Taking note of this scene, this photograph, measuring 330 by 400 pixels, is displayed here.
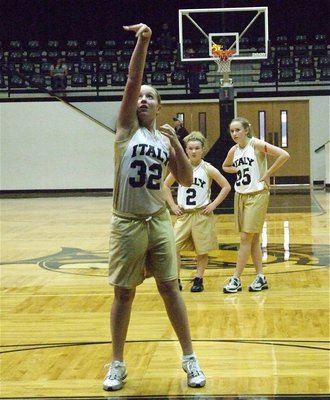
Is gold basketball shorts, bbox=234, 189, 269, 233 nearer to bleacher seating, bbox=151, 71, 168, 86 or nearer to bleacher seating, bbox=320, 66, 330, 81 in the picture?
bleacher seating, bbox=151, 71, 168, 86

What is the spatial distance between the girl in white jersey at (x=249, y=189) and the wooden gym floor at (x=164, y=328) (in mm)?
189

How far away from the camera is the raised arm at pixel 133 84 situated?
14.0ft

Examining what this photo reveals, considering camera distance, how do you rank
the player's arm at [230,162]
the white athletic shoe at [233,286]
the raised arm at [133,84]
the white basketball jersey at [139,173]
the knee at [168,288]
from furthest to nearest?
1. the player's arm at [230,162]
2. the white athletic shoe at [233,286]
3. the knee at [168,288]
4. the white basketball jersey at [139,173]
5. the raised arm at [133,84]

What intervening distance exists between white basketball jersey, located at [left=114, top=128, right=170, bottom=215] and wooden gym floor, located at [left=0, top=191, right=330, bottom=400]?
3.35ft

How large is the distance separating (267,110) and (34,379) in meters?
19.0

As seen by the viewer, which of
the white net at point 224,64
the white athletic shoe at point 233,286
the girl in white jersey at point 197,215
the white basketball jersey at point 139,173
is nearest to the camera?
the white basketball jersey at point 139,173

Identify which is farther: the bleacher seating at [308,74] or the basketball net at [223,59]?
the bleacher seating at [308,74]

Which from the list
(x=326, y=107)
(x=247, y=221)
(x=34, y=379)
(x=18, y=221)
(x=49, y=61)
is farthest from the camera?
(x=49, y=61)

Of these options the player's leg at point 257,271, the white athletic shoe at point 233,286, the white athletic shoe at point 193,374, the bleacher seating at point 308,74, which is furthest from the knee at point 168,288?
the bleacher seating at point 308,74

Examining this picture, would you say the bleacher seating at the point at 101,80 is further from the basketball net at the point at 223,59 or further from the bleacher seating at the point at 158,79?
the basketball net at the point at 223,59

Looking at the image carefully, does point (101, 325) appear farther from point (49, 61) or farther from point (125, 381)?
point (49, 61)

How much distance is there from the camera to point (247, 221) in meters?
7.49

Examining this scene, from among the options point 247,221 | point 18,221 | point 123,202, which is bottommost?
point 18,221

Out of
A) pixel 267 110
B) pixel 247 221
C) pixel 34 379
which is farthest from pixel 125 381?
pixel 267 110
